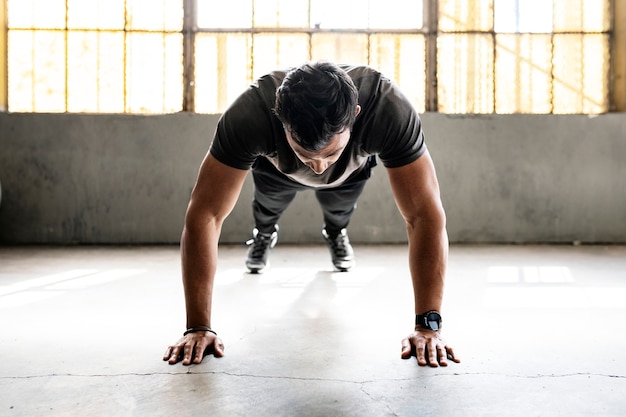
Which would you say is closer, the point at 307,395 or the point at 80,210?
the point at 307,395

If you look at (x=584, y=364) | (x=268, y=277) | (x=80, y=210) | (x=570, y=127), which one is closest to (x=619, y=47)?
(x=570, y=127)

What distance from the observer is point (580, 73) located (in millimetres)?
4258

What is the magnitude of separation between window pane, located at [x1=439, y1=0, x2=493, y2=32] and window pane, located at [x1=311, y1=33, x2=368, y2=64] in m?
0.59

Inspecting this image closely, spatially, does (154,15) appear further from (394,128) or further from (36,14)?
(394,128)

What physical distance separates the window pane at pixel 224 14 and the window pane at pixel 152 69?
0.75 ft

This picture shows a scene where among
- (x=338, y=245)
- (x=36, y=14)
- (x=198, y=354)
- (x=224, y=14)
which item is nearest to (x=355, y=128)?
(x=198, y=354)

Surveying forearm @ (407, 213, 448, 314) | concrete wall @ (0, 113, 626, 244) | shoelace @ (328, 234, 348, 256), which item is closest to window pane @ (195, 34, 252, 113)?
concrete wall @ (0, 113, 626, 244)

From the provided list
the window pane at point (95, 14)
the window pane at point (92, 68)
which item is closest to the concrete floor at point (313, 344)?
the window pane at point (92, 68)

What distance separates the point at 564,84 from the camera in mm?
4254

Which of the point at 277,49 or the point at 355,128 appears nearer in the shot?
the point at 355,128

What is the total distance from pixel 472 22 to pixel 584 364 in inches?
130

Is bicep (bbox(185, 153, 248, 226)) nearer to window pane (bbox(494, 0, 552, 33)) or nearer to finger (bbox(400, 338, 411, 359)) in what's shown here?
finger (bbox(400, 338, 411, 359))

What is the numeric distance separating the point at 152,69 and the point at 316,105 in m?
3.20

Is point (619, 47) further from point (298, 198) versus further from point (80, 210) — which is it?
point (80, 210)
